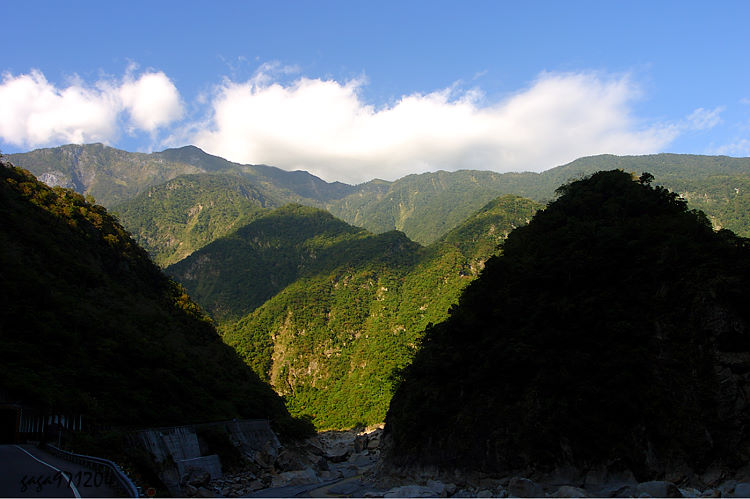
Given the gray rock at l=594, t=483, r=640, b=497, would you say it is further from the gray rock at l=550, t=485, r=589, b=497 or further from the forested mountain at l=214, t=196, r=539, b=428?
the forested mountain at l=214, t=196, r=539, b=428

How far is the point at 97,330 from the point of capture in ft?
123

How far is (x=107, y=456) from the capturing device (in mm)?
24672

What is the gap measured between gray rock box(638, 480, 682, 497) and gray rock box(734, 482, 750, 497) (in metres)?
2.07

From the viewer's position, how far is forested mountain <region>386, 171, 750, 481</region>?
24.3 meters

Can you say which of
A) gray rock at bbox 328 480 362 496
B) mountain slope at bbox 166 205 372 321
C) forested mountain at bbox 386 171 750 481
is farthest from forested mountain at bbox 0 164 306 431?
mountain slope at bbox 166 205 372 321

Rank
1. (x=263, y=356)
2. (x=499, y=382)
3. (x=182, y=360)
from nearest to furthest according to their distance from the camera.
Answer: (x=499, y=382), (x=182, y=360), (x=263, y=356)

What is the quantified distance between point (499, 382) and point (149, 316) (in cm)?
3641

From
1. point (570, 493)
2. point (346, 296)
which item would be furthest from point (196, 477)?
point (346, 296)

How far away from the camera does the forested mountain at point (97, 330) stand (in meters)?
29.5

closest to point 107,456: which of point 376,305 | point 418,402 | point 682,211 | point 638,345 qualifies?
point 418,402

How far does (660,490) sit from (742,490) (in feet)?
9.70

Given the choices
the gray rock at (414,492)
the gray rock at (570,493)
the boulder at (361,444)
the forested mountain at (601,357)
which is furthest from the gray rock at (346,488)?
the boulder at (361,444)

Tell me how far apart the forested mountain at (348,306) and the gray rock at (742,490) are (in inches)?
3356

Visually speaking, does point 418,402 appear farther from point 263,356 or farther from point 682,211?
point 263,356
